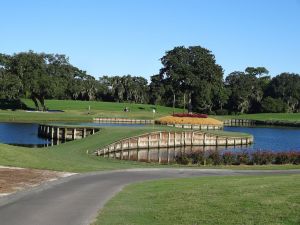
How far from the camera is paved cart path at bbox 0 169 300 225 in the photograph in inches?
626

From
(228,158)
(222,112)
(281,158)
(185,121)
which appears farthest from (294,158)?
(222,112)

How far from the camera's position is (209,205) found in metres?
16.8

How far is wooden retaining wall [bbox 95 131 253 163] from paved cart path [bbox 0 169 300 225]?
2575 cm

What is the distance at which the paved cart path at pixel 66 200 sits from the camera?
1591 centimetres

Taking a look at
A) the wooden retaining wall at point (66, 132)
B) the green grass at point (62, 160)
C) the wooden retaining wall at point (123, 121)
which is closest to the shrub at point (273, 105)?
the wooden retaining wall at point (123, 121)

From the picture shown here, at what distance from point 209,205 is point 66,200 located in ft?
18.8

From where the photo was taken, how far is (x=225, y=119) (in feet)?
467

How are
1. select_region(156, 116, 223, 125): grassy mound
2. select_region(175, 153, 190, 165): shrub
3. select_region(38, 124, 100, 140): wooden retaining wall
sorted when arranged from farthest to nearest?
1. select_region(156, 116, 223, 125): grassy mound
2. select_region(38, 124, 100, 140): wooden retaining wall
3. select_region(175, 153, 190, 165): shrub

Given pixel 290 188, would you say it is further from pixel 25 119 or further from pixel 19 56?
pixel 19 56

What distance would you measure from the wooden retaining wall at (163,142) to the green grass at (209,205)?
32.8 metres

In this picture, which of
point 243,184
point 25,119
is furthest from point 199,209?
point 25,119

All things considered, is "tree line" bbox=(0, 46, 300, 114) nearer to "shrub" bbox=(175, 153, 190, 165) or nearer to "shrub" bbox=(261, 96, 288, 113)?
"shrub" bbox=(261, 96, 288, 113)

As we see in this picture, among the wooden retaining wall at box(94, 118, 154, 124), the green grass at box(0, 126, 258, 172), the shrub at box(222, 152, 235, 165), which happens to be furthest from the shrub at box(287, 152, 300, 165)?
the wooden retaining wall at box(94, 118, 154, 124)

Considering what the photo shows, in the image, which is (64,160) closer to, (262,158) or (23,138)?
(262,158)
